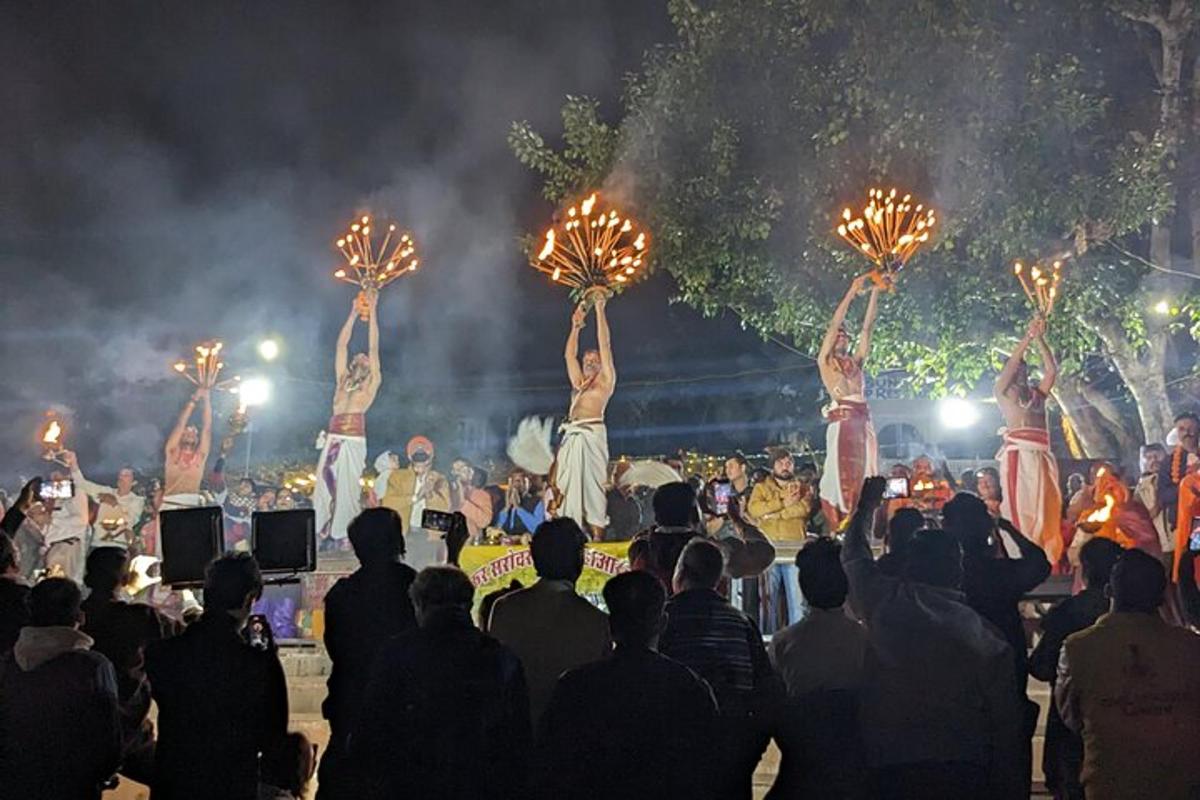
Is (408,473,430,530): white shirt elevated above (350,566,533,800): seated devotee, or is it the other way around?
(408,473,430,530): white shirt

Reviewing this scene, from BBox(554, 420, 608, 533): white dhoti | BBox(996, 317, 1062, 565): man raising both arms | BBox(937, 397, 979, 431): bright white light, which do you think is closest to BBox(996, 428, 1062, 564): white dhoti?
BBox(996, 317, 1062, 565): man raising both arms

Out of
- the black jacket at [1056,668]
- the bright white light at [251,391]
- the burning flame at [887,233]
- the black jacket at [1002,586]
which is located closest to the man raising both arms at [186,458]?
the bright white light at [251,391]

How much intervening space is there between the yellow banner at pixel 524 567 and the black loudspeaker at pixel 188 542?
11.5 ft

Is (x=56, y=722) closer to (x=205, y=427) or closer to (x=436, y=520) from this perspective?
(x=436, y=520)

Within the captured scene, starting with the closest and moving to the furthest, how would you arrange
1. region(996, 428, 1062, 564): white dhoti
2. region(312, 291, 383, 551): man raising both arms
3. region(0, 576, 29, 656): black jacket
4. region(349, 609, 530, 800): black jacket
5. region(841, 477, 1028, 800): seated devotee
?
region(349, 609, 530, 800): black jacket → region(841, 477, 1028, 800): seated devotee → region(0, 576, 29, 656): black jacket → region(996, 428, 1062, 564): white dhoti → region(312, 291, 383, 551): man raising both arms

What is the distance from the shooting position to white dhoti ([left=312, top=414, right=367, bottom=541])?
1227cm

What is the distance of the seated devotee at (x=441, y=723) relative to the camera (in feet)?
12.0

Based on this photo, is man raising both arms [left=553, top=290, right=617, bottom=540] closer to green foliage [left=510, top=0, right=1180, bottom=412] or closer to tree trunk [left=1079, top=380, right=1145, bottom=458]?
green foliage [left=510, top=0, right=1180, bottom=412]

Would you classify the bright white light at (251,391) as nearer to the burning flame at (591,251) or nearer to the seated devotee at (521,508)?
the seated devotee at (521,508)

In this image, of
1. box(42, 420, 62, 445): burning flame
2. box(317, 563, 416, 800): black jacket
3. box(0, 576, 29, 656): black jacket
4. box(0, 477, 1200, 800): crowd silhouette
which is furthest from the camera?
box(42, 420, 62, 445): burning flame

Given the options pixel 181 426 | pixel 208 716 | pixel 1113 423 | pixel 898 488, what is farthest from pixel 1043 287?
pixel 181 426

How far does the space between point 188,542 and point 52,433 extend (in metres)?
6.67

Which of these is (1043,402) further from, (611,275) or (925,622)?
(925,622)

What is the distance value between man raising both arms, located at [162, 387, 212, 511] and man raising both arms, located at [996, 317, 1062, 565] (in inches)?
377
